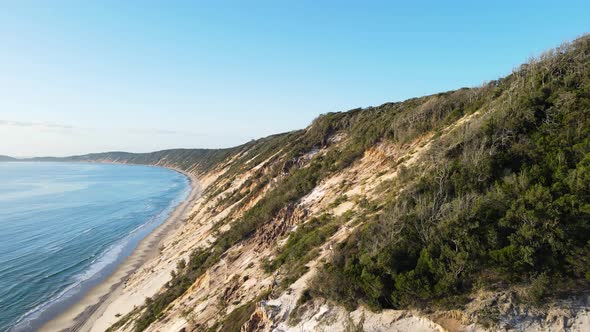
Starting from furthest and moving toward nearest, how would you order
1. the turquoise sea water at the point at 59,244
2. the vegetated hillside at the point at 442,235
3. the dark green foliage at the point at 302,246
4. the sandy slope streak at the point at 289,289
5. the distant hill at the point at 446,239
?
the turquoise sea water at the point at 59,244 < the dark green foliage at the point at 302,246 < the sandy slope streak at the point at 289,289 < the vegetated hillside at the point at 442,235 < the distant hill at the point at 446,239

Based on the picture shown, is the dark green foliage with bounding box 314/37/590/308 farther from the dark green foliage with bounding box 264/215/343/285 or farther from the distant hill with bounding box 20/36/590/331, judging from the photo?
the dark green foliage with bounding box 264/215/343/285

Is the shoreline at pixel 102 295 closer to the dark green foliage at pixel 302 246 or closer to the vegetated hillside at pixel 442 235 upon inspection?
the vegetated hillside at pixel 442 235

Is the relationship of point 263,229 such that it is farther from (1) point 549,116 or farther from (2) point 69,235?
(2) point 69,235

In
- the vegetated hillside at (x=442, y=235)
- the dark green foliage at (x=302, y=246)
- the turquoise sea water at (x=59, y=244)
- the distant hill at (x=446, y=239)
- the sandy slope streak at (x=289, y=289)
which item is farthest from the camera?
the turquoise sea water at (x=59, y=244)

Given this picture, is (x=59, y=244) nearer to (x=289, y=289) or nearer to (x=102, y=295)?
(x=102, y=295)

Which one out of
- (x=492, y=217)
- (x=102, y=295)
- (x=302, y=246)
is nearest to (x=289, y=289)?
(x=302, y=246)

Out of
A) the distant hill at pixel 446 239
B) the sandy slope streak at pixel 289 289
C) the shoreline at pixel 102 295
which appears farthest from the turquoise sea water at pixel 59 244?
the distant hill at pixel 446 239

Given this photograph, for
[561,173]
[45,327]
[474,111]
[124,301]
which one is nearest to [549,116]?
[561,173]
